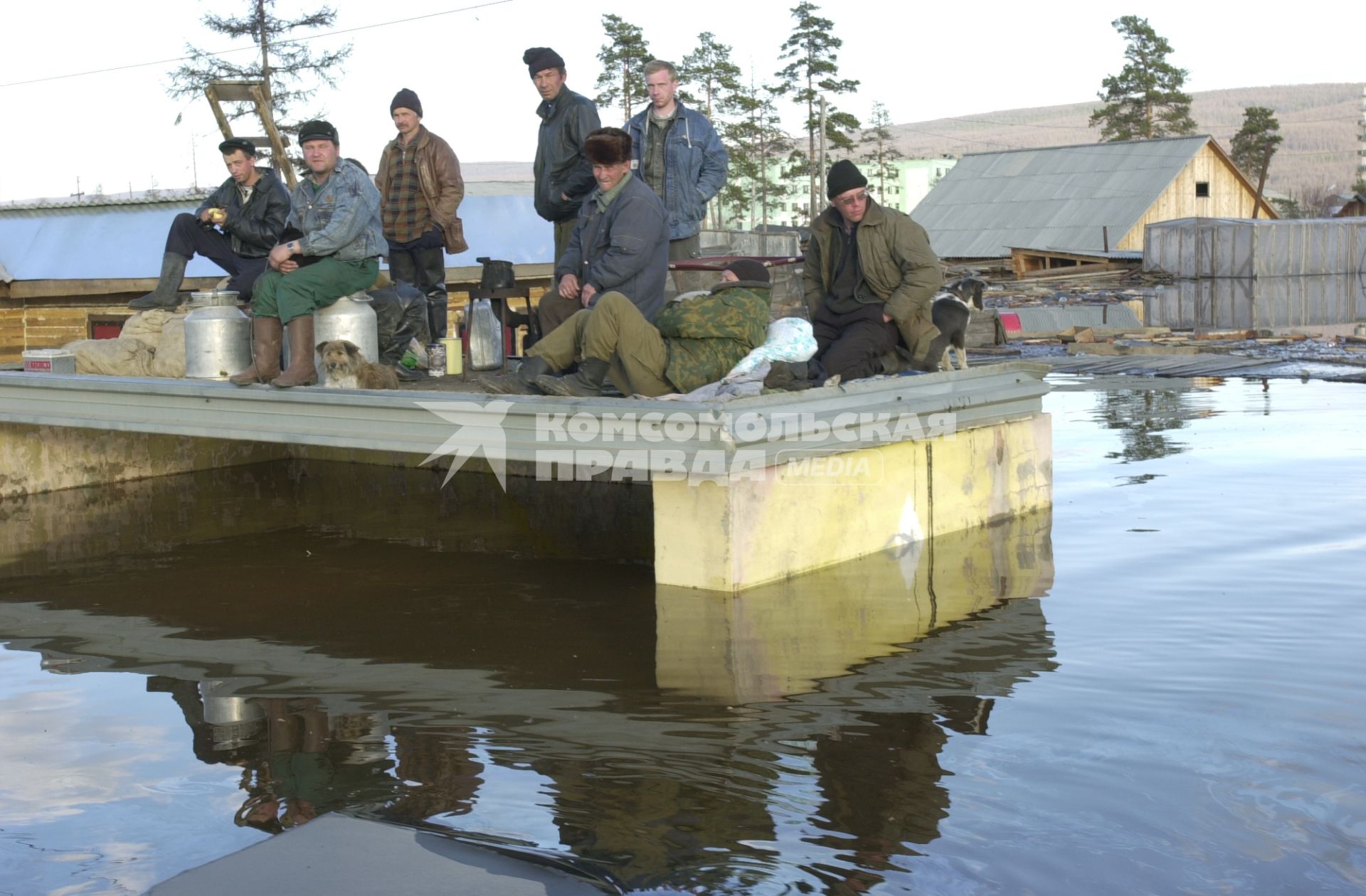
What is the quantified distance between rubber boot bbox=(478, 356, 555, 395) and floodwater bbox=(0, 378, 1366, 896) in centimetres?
98

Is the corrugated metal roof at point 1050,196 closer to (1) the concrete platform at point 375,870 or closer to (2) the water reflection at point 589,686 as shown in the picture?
(2) the water reflection at point 589,686

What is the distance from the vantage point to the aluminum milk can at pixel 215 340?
8.16 metres

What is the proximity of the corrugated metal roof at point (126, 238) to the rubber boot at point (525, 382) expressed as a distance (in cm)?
1071

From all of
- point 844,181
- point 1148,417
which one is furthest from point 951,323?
point 1148,417

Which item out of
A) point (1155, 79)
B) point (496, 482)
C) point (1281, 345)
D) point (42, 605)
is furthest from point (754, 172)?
point (42, 605)

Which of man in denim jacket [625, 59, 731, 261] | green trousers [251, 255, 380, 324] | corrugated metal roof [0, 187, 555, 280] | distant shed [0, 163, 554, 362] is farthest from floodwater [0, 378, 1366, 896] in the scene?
corrugated metal roof [0, 187, 555, 280]

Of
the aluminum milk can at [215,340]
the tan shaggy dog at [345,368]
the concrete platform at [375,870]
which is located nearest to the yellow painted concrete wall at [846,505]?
the tan shaggy dog at [345,368]

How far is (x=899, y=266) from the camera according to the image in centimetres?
758

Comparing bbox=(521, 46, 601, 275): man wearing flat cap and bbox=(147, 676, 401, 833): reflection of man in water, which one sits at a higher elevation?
bbox=(521, 46, 601, 275): man wearing flat cap

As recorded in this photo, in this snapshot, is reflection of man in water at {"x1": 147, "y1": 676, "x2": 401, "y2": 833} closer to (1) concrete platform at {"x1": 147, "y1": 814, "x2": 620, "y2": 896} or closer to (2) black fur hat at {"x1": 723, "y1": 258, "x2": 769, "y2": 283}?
(1) concrete platform at {"x1": 147, "y1": 814, "x2": 620, "y2": 896}

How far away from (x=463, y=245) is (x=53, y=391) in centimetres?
279

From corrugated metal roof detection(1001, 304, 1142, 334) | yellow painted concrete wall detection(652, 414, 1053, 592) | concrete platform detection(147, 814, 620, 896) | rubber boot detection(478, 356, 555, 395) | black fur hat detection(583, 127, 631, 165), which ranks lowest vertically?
concrete platform detection(147, 814, 620, 896)

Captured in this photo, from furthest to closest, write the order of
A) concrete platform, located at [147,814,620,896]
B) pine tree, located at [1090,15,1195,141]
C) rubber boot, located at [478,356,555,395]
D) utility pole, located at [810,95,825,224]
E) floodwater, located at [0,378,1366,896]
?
pine tree, located at [1090,15,1195,141], utility pole, located at [810,95,825,224], rubber boot, located at [478,356,555,395], floodwater, located at [0,378,1366,896], concrete platform, located at [147,814,620,896]

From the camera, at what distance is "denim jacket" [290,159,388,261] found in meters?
7.73
